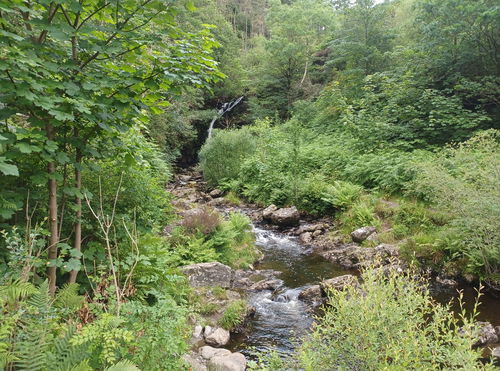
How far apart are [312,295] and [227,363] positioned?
3.21 metres

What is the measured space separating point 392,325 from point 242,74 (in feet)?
92.0

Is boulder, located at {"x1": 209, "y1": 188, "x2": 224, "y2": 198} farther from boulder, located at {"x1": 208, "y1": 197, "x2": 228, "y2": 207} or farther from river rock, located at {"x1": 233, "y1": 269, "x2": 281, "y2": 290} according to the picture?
river rock, located at {"x1": 233, "y1": 269, "x2": 281, "y2": 290}

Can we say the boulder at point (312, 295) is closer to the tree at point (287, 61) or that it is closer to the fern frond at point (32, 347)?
the fern frond at point (32, 347)

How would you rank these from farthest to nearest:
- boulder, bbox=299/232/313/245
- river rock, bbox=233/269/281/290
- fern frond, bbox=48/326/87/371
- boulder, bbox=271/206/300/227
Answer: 1. boulder, bbox=271/206/300/227
2. boulder, bbox=299/232/313/245
3. river rock, bbox=233/269/281/290
4. fern frond, bbox=48/326/87/371

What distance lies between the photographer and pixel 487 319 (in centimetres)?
598

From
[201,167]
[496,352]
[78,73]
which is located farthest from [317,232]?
[201,167]

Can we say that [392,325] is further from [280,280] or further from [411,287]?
[280,280]

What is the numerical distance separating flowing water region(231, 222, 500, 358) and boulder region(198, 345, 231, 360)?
0.46m

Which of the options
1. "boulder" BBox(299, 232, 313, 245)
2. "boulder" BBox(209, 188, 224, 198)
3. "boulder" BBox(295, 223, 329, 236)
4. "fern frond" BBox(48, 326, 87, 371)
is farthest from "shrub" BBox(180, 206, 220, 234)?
"boulder" BBox(209, 188, 224, 198)

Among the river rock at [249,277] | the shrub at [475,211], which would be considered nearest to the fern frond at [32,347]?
the river rock at [249,277]

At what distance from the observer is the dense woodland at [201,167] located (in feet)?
7.98

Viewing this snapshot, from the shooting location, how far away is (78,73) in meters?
2.75

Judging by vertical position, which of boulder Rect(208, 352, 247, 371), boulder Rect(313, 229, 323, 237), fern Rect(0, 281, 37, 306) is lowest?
boulder Rect(313, 229, 323, 237)

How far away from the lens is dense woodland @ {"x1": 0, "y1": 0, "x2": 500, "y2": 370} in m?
2.43
